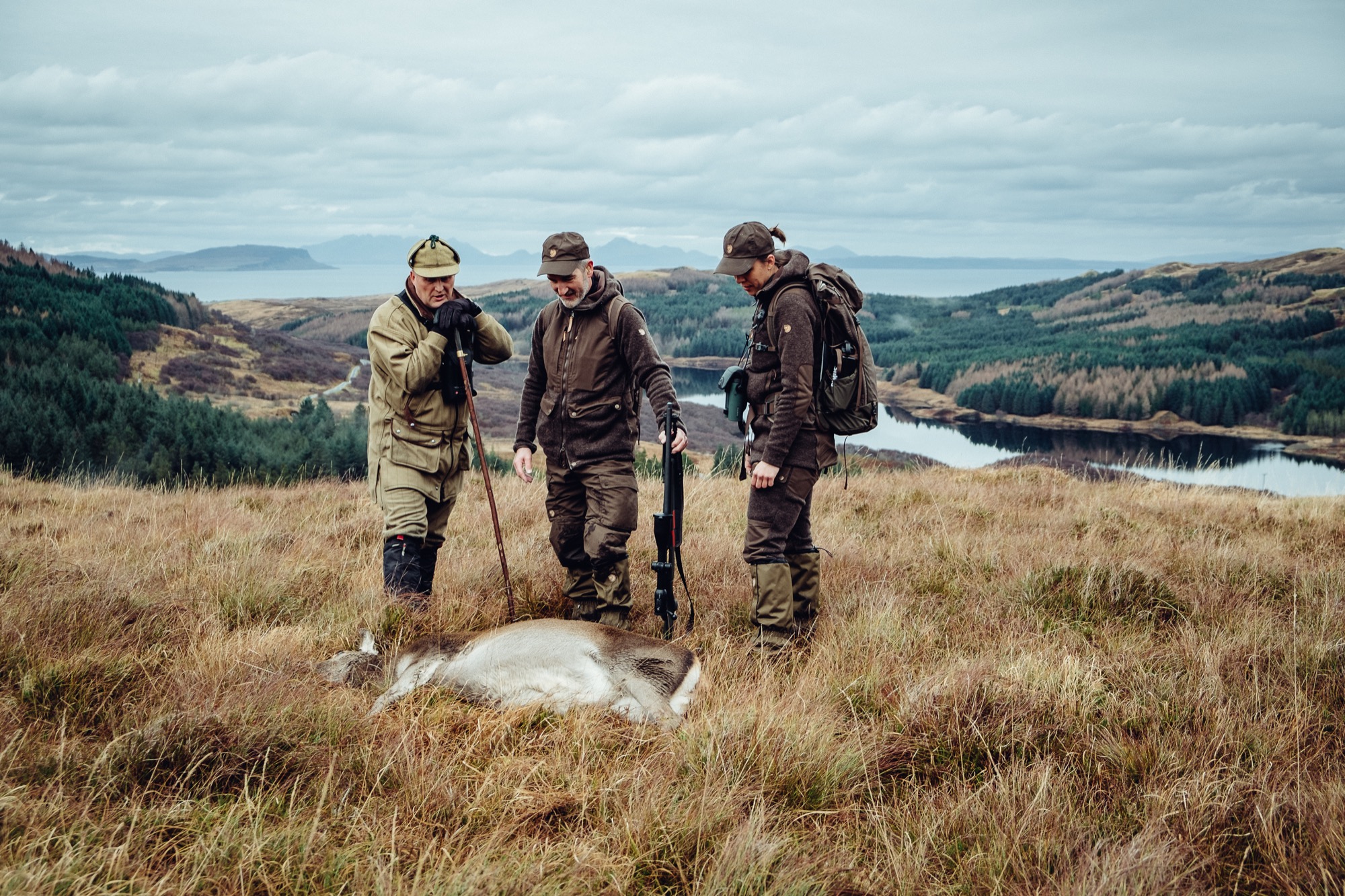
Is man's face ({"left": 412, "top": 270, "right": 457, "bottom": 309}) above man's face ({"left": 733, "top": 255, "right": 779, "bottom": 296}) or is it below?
below

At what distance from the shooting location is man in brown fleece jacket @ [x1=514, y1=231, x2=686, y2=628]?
5211 mm

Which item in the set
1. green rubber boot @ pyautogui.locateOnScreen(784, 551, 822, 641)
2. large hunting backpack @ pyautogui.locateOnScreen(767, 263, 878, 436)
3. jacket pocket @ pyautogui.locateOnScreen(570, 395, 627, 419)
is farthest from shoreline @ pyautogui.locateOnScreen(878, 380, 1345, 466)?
large hunting backpack @ pyautogui.locateOnScreen(767, 263, 878, 436)

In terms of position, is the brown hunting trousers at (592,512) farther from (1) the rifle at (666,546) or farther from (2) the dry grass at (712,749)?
(2) the dry grass at (712,749)

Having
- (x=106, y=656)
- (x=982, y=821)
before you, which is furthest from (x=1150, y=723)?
(x=106, y=656)

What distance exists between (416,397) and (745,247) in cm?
230

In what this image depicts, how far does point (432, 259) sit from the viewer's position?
5105 millimetres

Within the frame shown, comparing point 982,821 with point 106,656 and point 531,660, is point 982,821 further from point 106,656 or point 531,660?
point 106,656

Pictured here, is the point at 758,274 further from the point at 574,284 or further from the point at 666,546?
the point at 666,546

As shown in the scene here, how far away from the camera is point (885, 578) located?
239 inches

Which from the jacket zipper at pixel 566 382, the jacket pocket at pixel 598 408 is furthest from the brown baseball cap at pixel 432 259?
the jacket pocket at pixel 598 408

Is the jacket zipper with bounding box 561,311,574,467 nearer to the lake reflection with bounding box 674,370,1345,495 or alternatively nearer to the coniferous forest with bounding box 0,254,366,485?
the coniferous forest with bounding box 0,254,366,485

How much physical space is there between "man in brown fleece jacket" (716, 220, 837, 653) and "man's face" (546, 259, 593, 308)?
0.97 meters

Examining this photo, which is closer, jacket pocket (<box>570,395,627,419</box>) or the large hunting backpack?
the large hunting backpack

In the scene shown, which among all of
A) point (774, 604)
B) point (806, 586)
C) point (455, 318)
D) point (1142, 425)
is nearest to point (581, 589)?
point (774, 604)
